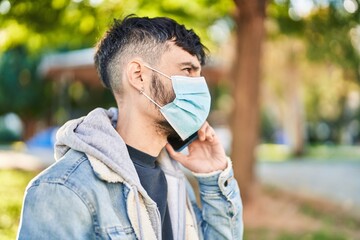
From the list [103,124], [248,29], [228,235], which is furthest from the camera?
[248,29]

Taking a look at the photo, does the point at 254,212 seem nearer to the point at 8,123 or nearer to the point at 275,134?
the point at 8,123

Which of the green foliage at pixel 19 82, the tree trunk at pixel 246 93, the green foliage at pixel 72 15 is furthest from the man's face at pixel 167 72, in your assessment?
the green foliage at pixel 19 82

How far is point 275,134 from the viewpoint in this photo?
135ft

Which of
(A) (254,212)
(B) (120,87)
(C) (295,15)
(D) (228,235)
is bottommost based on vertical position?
(A) (254,212)

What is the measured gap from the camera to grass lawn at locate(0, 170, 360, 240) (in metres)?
7.68

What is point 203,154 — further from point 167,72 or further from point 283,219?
point 283,219

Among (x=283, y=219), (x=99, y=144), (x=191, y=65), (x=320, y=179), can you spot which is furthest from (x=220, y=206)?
(x=320, y=179)

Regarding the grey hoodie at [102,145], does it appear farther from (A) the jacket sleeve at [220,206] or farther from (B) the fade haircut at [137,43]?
(A) the jacket sleeve at [220,206]

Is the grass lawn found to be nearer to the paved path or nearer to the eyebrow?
the paved path

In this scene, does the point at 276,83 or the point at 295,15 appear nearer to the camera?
the point at 295,15

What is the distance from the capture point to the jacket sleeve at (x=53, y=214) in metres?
1.79

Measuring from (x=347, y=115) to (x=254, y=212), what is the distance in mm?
30054

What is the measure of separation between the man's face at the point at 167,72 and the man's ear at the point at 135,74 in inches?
2.1

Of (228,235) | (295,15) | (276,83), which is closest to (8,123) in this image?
(276,83)
